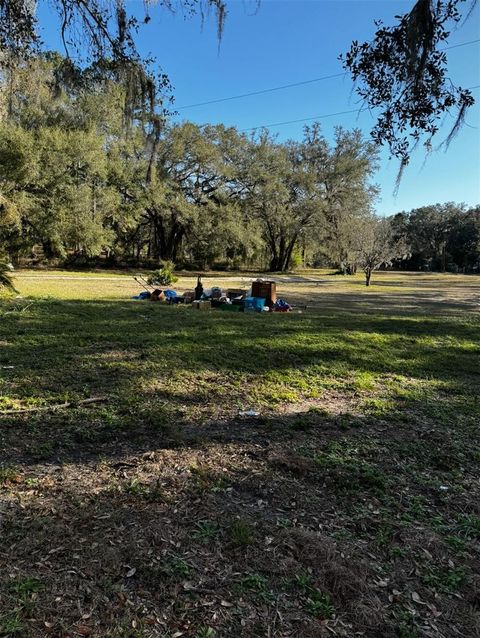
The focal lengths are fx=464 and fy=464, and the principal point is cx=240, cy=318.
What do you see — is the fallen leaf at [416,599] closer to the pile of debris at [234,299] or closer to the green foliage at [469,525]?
the green foliage at [469,525]

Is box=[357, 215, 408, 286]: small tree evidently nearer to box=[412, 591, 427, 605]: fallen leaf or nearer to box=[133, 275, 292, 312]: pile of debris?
box=[133, 275, 292, 312]: pile of debris

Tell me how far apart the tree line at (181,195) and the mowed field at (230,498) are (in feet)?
45.7

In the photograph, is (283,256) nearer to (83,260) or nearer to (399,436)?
(83,260)

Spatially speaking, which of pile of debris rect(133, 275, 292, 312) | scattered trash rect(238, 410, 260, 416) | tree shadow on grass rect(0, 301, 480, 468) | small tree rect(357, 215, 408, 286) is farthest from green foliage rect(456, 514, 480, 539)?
small tree rect(357, 215, 408, 286)

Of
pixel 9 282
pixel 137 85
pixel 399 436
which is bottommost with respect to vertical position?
pixel 399 436

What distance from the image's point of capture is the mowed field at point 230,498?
1.84 metres

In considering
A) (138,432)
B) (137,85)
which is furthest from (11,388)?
(137,85)

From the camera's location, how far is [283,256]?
4434cm

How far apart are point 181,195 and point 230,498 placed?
32.4m

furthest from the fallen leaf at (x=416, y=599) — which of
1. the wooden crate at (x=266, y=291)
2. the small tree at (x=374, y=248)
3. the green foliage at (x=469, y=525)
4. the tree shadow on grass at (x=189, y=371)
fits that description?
the small tree at (x=374, y=248)

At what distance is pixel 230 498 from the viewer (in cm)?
267

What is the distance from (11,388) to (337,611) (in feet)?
11.2

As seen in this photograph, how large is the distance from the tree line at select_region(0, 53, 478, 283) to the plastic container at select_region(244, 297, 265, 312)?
26.1ft

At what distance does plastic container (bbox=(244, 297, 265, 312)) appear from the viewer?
11.8 metres
